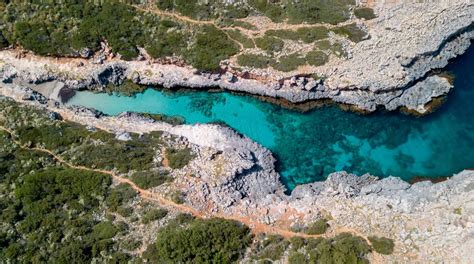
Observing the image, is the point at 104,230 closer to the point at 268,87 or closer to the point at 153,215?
the point at 153,215

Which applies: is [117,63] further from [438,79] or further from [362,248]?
[438,79]

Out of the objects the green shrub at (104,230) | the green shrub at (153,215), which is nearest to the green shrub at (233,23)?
the green shrub at (153,215)

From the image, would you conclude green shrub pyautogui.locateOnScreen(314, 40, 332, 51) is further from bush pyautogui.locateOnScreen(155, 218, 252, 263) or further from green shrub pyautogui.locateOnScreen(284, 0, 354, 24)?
bush pyautogui.locateOnScreen(155, 218, 252, 263)

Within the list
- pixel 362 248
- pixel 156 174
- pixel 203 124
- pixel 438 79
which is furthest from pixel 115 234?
pixel 438 79

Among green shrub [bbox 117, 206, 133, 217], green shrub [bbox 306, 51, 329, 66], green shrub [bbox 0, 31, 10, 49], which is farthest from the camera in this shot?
green shrub [bbox 0, 31, 10, 49]

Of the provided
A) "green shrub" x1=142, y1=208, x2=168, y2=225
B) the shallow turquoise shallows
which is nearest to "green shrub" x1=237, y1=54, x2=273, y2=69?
the shallow turquoise shallows
